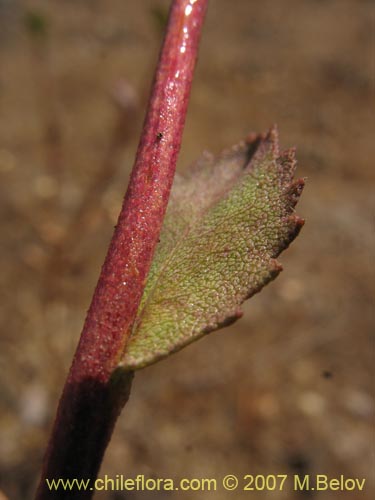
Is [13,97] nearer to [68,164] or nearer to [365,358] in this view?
[68,164]

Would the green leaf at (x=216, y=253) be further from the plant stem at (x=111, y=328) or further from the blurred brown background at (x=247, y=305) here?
the blurred brown background at (x=247, y=305)

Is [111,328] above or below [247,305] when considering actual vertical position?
below

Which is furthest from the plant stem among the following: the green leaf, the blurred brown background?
the blurred brown background

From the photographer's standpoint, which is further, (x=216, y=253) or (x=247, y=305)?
(x=247, y=305)

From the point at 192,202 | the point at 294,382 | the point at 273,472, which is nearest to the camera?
the point at 192,202

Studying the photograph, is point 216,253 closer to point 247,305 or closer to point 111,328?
point 111,328

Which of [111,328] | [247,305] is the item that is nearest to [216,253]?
[111,328]

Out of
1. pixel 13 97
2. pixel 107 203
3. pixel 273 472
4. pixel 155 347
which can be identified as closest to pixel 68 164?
pixel 107 203
